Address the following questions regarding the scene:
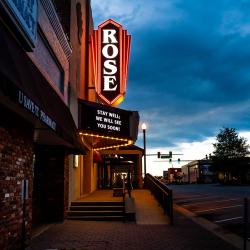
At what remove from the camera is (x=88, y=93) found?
2644 centimetres

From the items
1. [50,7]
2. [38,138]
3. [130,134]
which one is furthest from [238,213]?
[50,7]

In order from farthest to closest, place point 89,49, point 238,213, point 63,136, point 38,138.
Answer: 1. point 89,49
2. point 238,213
3. point 38,138
4. point 63,136

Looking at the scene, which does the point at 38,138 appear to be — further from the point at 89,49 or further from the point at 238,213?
the point at 89,49

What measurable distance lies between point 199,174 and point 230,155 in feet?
49.3

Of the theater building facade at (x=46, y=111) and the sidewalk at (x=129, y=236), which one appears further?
the sidewalk at (x=129, y=236)

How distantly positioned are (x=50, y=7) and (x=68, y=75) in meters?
5.21

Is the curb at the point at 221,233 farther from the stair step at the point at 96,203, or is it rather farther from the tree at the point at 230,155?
the tree at the point at 230,155

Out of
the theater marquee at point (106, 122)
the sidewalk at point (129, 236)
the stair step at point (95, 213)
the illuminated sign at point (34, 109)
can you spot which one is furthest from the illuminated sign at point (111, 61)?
the illuminated sign at point (34, 109)

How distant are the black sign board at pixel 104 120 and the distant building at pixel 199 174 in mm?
72944

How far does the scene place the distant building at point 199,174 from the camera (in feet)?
303

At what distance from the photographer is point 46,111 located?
9008 millimetres

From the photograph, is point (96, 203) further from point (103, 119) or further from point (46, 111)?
point (46, 111)

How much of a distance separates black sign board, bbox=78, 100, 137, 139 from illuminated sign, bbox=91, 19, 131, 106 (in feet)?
10.2

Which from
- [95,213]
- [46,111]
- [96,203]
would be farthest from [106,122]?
[46,111]
